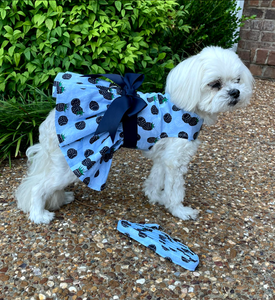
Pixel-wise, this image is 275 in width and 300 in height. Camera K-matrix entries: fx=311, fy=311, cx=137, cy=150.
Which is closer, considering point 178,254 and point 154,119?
point 178,254

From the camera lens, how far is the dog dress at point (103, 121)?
2639mm

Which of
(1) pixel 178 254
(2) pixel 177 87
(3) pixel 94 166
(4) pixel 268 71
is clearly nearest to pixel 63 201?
(3) pixel 94 166

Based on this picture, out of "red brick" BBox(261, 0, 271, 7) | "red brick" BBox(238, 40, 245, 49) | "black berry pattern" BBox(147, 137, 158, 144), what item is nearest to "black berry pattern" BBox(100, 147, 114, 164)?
"black berry pattern" BBox(147, 137, 158, 144)

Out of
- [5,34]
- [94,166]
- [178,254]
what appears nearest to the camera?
[178,254]

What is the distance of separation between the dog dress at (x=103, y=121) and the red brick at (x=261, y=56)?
18.2 ft

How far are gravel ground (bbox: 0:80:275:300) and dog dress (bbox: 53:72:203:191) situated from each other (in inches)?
23.0

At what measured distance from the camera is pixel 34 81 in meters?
4.35

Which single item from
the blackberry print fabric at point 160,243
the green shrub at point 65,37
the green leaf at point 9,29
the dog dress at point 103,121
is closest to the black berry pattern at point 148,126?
the dog dress at point 103,121

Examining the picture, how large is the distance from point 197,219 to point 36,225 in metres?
1.62

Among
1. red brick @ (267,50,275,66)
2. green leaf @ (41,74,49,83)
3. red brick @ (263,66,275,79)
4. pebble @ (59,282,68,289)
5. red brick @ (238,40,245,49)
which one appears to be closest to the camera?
pebble @ (59,282,68,289)

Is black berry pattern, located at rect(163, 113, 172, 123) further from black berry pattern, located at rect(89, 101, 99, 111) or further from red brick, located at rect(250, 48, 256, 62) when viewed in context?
red brick, located at rect(250, 48, 256, 62)

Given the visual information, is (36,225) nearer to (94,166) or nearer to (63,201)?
(63,201)

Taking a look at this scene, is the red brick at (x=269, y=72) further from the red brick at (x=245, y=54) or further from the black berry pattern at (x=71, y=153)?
the black berry pattern at (x=71, y=153)

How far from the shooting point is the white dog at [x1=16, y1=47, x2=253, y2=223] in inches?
104
